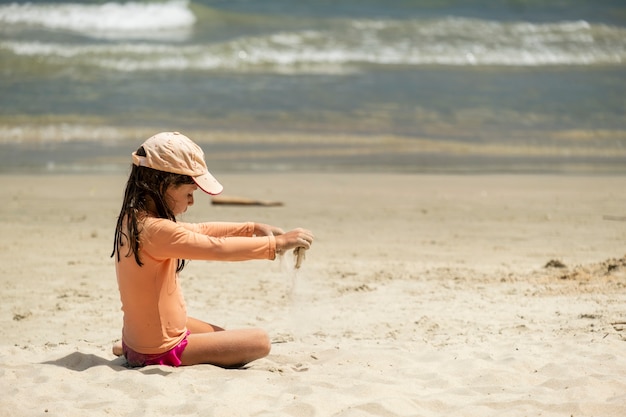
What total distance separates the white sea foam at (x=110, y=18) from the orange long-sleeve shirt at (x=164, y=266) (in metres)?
20.4

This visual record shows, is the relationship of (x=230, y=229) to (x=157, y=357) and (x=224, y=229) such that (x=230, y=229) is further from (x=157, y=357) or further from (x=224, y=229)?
(x=157, y=357)

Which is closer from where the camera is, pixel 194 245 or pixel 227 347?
pixel 194 245

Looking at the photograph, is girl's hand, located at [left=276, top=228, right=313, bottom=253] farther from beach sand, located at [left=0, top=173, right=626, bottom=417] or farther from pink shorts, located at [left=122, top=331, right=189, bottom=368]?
pink shorts, located at [left=122, top=331, right=189, bottom=368]

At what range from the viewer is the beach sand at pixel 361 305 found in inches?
152

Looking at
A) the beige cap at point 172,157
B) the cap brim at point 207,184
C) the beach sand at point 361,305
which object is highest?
the beige cap at point 172,157

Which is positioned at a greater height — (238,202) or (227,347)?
(227,347)

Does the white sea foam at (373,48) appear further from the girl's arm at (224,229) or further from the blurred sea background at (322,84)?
the girl's arm at (224,229)

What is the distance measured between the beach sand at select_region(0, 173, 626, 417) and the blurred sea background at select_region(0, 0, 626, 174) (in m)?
2.24

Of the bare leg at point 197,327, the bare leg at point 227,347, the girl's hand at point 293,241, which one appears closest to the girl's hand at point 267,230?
the girl's hand at point 293,241

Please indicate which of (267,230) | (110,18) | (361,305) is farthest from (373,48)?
(267,230)

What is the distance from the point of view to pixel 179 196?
411cm

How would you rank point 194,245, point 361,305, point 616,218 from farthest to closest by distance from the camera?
point 616,218 → point 361,305 → point 194,245

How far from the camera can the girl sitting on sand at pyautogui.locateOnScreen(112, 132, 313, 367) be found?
3.96 metres

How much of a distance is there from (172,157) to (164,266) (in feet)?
1.68
